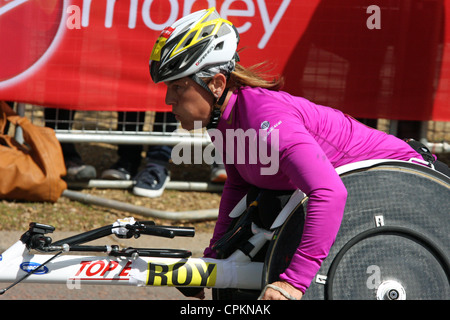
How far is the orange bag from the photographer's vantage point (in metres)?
5.57

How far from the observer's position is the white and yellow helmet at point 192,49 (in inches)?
108

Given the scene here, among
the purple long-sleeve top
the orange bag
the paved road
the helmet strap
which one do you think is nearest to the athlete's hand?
the purple long-sleeve top

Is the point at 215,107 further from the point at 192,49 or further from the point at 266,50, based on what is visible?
the point at 266,50

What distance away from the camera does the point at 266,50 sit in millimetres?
5887

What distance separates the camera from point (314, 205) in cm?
248

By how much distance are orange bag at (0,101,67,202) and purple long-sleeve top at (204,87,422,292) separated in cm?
277

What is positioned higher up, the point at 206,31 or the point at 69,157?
the point at 206,31

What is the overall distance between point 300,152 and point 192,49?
0.63 meters

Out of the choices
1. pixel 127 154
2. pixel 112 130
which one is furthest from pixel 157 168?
pixel 112 130

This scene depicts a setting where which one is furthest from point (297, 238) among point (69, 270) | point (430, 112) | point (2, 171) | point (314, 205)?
point (430, 112)

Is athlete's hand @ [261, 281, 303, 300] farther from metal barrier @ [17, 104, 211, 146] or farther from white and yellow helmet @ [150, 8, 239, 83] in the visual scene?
metal barrier @ [17, 104, 211, 146]

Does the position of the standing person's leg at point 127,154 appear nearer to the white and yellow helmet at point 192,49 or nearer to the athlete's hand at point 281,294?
the white and yellow helmet at point 192,49

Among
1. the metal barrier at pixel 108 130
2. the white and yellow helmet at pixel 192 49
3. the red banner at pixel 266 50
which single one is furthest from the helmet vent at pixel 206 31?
the metal barrier at pixel 108 130
